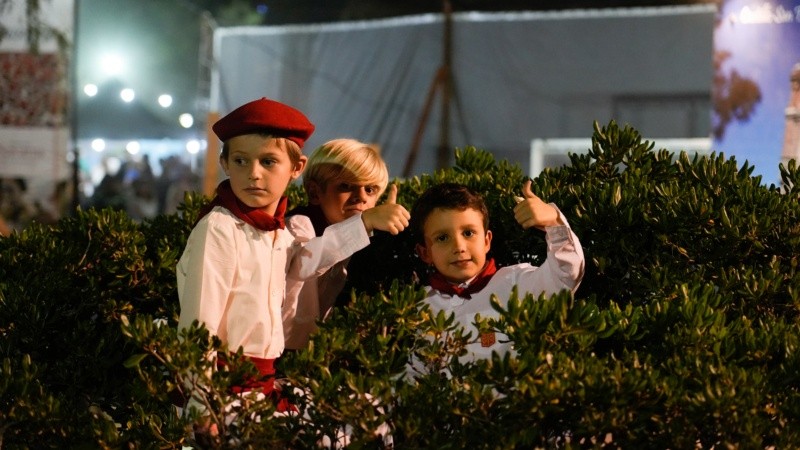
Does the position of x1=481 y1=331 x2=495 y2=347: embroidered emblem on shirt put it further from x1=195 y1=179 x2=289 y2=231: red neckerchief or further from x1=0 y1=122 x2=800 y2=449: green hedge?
x1=195 y1=179 x2=289 y2=231: red neckerchief

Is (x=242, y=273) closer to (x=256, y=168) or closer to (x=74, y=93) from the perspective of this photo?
(x=256, y=168)

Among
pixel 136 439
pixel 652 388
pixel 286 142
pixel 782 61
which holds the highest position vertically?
pixel 782 61

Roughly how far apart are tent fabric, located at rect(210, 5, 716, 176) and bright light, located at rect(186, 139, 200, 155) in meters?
1.28

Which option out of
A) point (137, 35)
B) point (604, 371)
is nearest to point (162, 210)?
point (137, 35)

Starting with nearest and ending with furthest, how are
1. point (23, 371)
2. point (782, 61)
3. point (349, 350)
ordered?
point (349, 350) < point (23, 371) < point (782, 61)

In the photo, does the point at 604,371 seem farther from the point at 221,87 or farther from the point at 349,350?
the point at 221,87

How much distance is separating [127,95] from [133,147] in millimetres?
751

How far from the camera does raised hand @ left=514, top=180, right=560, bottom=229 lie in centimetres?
326

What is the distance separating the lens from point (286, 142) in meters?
3.31

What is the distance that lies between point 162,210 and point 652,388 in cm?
999

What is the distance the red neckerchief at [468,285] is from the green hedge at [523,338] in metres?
0.39

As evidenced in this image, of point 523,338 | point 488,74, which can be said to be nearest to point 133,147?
point 488,74

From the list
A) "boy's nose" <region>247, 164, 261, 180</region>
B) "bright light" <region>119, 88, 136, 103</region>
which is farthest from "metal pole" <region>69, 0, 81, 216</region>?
"boy's nose" <region>247, 164, 261, 180</region>

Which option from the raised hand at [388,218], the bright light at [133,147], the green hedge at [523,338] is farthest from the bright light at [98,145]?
the raised hand at [388,218]
